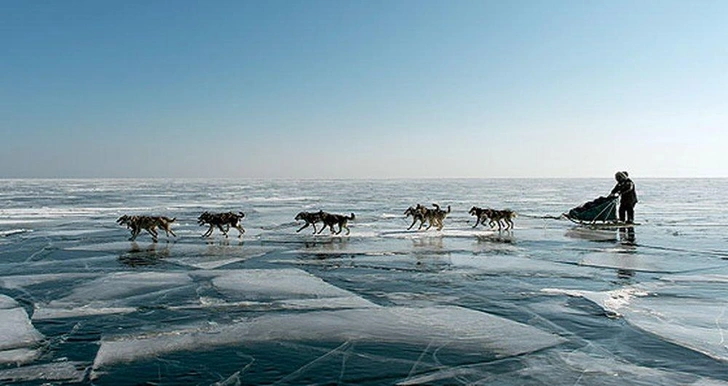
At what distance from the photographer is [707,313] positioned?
636 centimetres

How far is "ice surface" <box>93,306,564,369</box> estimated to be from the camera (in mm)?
5043

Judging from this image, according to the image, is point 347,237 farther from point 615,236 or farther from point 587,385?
→ point 587,385

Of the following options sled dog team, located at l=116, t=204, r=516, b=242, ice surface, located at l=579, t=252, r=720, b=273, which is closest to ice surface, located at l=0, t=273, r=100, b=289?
sled dog team, located at l=116, t=204, r=516, b=242

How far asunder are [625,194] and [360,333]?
607 inches

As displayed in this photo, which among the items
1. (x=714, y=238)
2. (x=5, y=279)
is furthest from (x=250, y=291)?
(x=714, y=238)

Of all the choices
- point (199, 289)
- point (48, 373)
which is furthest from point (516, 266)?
point (48, 373)

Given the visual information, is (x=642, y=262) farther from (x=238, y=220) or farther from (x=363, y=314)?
(x=238, y=220)

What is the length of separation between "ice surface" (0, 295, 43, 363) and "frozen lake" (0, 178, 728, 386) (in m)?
0.02

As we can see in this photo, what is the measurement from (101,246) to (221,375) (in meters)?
9.92

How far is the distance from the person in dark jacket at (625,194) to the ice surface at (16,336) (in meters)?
16.8

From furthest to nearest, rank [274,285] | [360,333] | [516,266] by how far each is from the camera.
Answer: [516,266] < [274,285] < [360,333]

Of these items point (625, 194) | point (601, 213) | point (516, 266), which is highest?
point (625, 194)

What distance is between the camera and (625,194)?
18047mm

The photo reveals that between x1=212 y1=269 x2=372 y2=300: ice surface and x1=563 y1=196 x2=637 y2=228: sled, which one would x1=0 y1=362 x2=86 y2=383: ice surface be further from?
x1=563 y1=196 x2=637 y2=228: sled
